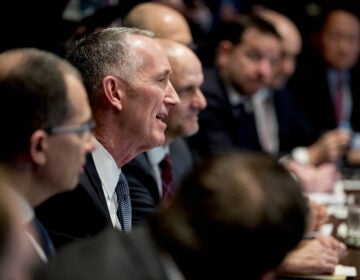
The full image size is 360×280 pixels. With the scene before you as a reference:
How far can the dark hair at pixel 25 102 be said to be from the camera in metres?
1.44

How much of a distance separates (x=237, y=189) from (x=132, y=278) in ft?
0.72

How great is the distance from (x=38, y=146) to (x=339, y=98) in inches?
124

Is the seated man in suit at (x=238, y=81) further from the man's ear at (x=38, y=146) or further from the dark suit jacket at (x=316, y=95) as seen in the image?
the man's ear at (x=38, y=146)

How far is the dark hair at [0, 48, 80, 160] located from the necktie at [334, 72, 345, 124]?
10.1 feet

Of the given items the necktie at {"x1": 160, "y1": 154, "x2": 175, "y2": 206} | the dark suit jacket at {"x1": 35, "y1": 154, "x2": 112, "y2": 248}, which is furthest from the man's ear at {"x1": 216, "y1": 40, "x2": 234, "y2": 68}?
the dark suit jacket at {"x1": 35, "y1": 154, "x2": 112, "y2": 248}

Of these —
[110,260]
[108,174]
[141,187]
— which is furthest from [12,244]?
[141,187]

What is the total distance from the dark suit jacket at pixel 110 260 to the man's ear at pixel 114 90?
2.43 ft

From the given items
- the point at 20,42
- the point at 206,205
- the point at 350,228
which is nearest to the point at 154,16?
the point at 20,42

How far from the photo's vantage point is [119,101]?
199 cm

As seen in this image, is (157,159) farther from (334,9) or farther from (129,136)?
(334,9)

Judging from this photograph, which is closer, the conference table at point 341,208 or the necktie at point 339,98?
the conference table at point 341,208

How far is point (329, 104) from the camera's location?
434 centimetres

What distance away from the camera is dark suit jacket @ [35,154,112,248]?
5.86 ft

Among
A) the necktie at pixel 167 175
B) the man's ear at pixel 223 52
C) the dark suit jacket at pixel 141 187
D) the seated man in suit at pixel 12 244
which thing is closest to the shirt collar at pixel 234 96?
the man's ear at pixel 223 52
